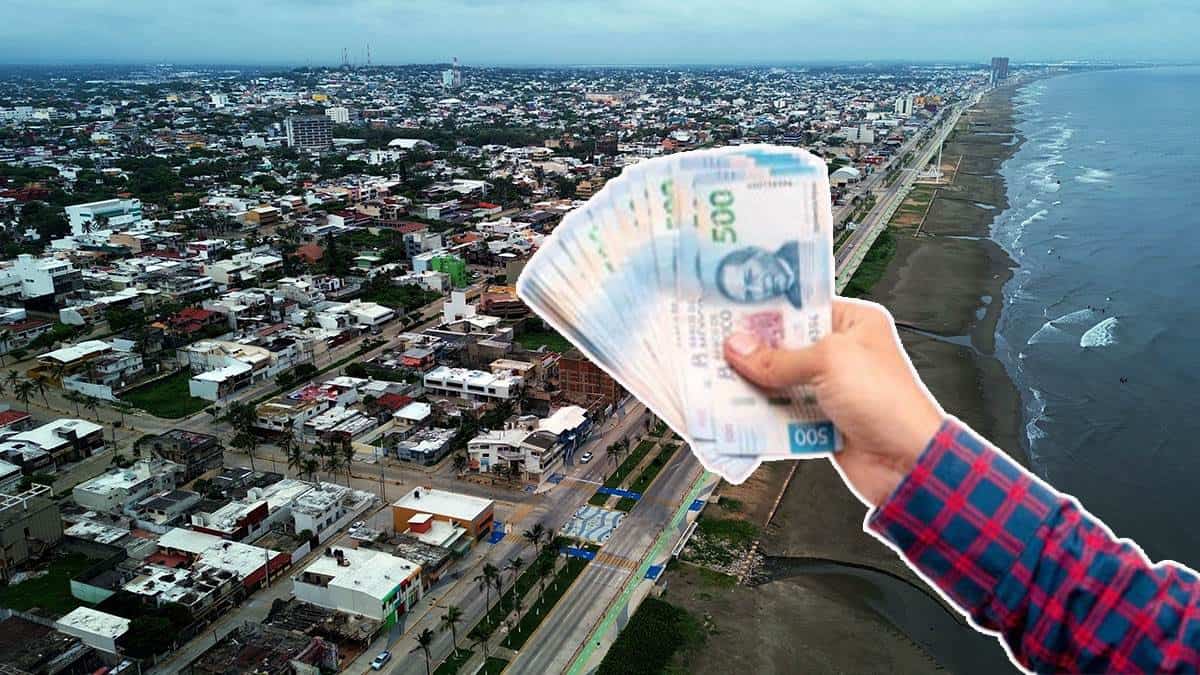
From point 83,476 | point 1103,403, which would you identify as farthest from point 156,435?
point 1103,403

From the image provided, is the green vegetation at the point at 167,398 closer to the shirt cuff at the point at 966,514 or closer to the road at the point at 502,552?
the road at the point at 502,552

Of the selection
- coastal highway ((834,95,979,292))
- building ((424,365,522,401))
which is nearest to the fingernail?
building ((424,365,522,401))

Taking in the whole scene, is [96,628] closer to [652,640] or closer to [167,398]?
[652,640]

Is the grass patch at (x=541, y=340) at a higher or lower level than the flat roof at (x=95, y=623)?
higher

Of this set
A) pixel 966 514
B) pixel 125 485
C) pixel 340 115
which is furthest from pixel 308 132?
pixel 966 514

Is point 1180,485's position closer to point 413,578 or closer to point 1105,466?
point 1105,466

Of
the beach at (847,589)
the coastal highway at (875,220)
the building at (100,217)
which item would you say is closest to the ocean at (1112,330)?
the beach at (847,589)
